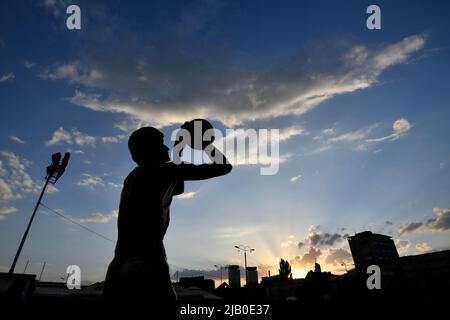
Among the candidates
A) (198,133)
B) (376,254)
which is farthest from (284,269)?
(198,133)

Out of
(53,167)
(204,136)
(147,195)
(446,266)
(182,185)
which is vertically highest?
(53,167)

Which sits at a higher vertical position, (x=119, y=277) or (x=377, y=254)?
(x=377, y=254)

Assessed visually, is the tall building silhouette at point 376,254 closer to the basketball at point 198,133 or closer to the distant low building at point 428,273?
the distant low building at point 428,273

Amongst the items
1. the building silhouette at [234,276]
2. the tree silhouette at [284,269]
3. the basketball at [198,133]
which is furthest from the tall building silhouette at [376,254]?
the basketball at [198,133]

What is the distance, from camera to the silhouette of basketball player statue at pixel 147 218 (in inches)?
66.6

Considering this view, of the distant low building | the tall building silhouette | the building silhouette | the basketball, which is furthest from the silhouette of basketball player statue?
the tall building silhouette

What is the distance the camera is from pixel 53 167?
2133 cm

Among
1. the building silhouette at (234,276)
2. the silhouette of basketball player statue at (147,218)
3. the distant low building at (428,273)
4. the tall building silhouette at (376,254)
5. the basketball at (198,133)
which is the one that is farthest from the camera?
the tall building silhouette at (376,254)

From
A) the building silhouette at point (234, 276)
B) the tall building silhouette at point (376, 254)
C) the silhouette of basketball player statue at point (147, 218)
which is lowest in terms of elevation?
the silhouette of basketball player statue at point (147, 218)

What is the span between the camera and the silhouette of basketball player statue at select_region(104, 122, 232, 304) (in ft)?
5.55
